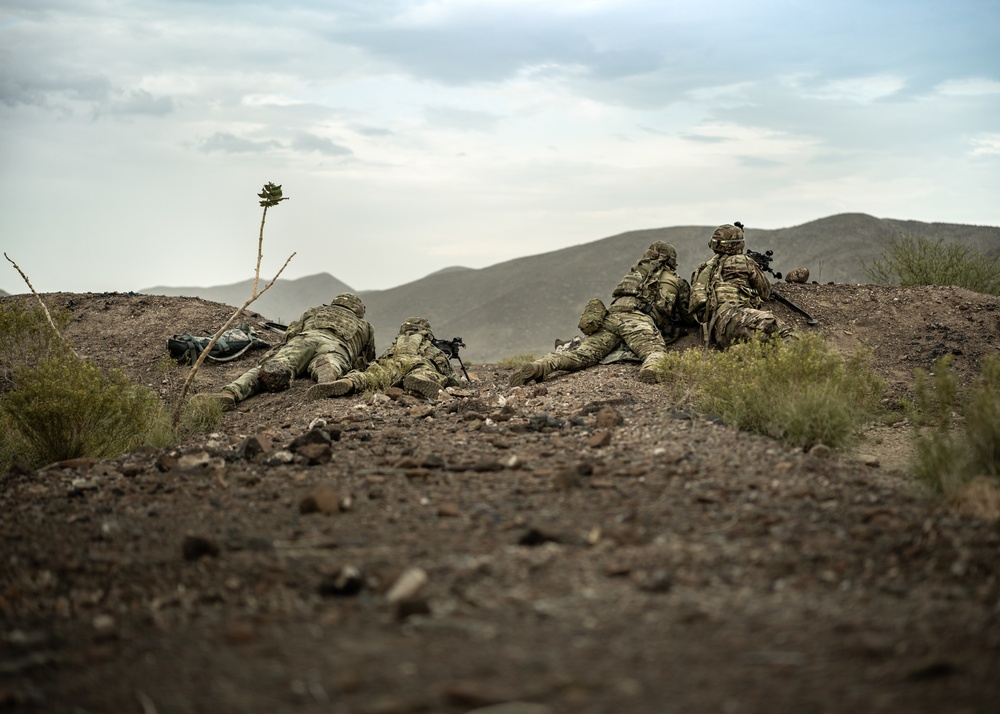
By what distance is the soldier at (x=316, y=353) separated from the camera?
429 inches

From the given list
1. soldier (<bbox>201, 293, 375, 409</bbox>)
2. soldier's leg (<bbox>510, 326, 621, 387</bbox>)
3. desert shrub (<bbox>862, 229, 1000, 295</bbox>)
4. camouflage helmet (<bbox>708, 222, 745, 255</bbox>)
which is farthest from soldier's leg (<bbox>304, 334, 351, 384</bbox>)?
desert shrub (<bbox>862, 229, 1000, 295</bbox>)

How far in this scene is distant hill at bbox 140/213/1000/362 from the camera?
120ft

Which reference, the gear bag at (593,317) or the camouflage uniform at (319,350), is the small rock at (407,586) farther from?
the gear bag at (593,317)

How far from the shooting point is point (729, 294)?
1151 centimetres

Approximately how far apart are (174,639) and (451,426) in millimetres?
4600

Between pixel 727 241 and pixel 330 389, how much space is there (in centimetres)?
606

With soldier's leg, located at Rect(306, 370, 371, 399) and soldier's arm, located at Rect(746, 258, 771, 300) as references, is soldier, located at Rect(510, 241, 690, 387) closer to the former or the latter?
soldier's arm, located at Rect(746, 258, 771, 300)

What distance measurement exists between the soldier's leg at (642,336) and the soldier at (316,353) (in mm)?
3898

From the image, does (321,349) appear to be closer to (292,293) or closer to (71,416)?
(71,416)

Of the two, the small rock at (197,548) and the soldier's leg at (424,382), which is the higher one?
the soldier's leg at (424,382)

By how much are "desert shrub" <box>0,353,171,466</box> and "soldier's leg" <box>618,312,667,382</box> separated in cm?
593

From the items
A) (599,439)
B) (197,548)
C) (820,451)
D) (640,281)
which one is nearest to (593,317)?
(640,281)

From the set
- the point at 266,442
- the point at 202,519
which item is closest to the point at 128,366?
the point at 266,442

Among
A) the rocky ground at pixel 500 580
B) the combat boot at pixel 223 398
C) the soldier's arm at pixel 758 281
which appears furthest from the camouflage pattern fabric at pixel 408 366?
the soldier's arm at pixel 758 281
